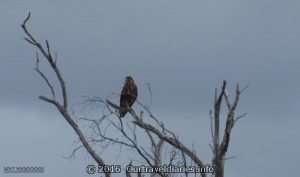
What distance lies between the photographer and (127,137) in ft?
43.0

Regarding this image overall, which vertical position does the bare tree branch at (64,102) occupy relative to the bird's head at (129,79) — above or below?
below

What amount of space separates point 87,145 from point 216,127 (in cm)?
298

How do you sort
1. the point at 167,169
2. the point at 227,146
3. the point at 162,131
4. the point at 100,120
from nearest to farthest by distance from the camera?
the point at 227,146 → the point at 162,131 → the point at 100,120 → the point at 167,169

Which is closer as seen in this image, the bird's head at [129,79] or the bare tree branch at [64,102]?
the bare tree branch at [64,102]

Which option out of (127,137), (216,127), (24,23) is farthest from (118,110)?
(216,127)

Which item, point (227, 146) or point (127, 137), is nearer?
point (227, 146)

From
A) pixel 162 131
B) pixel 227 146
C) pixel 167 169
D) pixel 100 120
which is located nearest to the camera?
pixel 227 146

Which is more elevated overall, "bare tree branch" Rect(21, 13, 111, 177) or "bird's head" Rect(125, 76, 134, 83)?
"bird's head" Rect(125, 76, 134, 83)

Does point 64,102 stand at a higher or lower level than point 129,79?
lower

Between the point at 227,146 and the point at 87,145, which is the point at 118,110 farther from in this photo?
the point at 227,146

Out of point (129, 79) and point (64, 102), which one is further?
point (129, 79)

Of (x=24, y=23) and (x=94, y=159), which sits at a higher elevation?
(x=24, y=23)

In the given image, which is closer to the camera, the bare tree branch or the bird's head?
the bare tree branch

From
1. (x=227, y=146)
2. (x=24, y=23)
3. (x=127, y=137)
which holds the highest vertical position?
(x=24, y=23)
